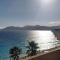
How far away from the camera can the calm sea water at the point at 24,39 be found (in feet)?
7.09

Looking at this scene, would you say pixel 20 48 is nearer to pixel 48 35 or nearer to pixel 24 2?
pixel 48 35

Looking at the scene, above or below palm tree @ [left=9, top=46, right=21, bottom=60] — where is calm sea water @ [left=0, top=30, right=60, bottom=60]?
above

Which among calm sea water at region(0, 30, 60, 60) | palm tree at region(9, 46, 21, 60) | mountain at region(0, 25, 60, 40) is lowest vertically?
palm tree at region(9, 46, 21, 60)

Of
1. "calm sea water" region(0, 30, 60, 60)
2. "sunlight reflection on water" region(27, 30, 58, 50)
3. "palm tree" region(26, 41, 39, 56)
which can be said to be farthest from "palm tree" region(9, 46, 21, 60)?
"sunlight reflection on water" region(27, 30, 58, 50)

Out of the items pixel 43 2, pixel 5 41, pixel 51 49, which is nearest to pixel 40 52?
pixel 51 49

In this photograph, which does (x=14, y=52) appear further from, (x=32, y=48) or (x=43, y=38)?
(x=43, y=38)

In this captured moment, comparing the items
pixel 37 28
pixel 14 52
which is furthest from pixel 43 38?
pixel 14 52

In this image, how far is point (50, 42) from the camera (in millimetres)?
2438

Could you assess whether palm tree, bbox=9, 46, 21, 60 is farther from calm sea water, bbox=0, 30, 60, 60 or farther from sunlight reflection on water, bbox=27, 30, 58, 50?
sunlight reflection on water, bbox=27, 30, 58, 50

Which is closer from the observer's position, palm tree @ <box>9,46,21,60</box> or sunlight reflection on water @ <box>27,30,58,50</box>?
palm tree @ <box>9,46,21,60</box>

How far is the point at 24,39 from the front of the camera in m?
2.32

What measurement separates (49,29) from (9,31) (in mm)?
601

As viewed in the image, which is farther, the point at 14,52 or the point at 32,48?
the point at 32,48

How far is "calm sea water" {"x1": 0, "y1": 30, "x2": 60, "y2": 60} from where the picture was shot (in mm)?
2162
